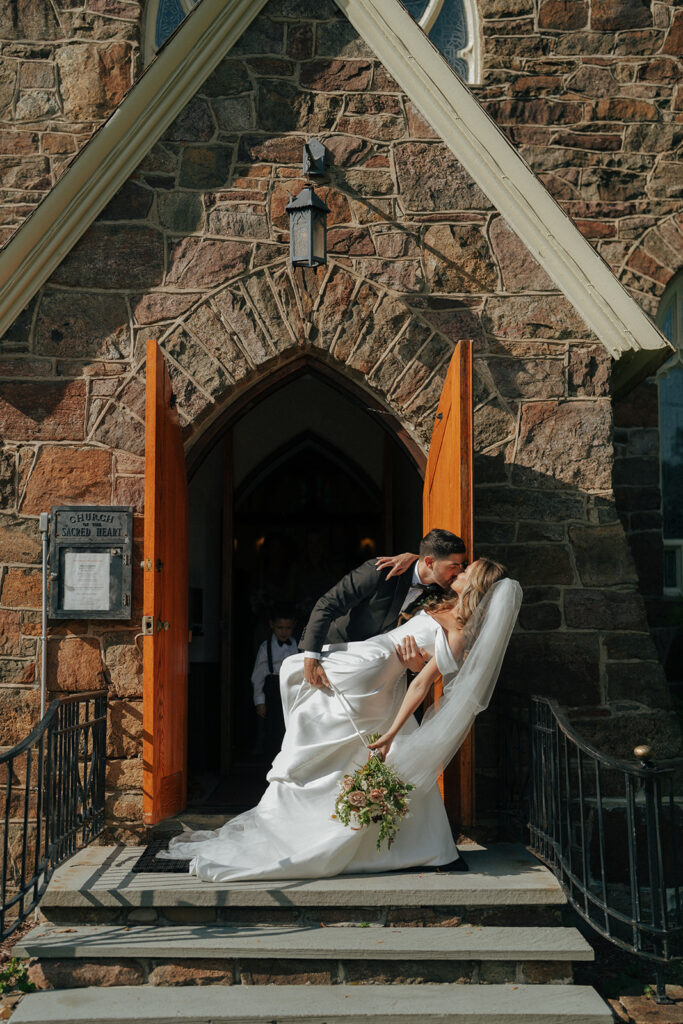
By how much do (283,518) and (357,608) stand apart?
445 centimetres

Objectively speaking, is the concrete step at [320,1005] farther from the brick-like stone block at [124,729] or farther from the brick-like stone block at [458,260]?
the brick-like stone block at [458,260]

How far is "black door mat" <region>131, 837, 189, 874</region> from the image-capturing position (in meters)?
4.77

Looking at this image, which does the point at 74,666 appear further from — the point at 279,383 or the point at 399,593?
the point at 279,383

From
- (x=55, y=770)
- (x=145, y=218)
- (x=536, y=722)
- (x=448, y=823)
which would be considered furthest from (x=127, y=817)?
(x=145, y=218)

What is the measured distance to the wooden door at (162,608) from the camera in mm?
5000

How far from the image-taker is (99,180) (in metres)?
5.74

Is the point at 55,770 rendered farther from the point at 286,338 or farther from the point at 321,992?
the point at 286,338

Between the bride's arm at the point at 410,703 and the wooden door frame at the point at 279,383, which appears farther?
the wooden door frame at the point at 279,383

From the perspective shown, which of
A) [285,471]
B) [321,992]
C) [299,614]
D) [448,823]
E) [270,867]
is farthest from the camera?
[285,471]

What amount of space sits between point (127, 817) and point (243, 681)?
385cm

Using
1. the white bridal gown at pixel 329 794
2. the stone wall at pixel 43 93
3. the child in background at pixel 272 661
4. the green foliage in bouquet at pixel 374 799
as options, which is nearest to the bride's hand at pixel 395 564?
the white bridal gown at pixel 329 794

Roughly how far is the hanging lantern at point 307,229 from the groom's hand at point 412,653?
2.25m

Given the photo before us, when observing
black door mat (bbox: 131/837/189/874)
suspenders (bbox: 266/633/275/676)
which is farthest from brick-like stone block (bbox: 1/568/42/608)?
suspenders (bbox: 266/633/275/676)

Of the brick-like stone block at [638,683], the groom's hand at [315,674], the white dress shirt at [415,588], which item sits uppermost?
the white dress shirt at [415,588]
